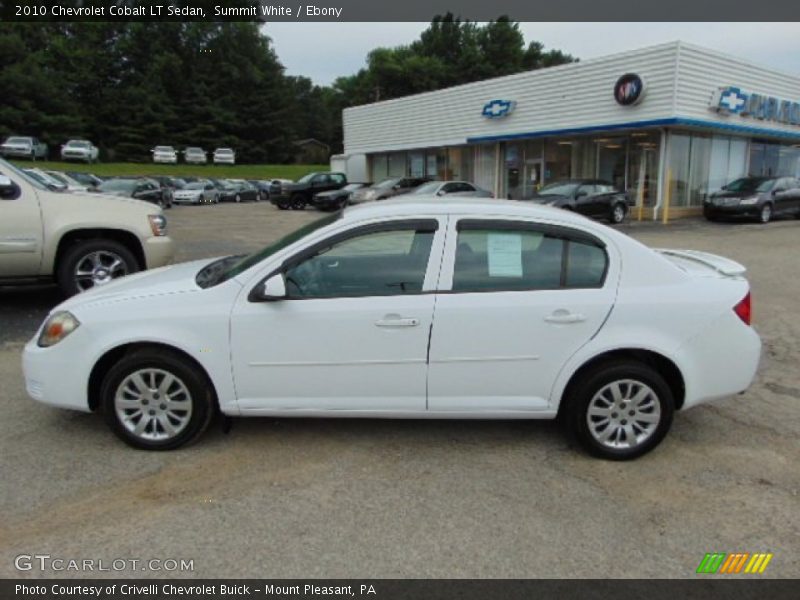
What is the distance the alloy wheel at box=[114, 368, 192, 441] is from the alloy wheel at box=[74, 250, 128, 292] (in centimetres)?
365

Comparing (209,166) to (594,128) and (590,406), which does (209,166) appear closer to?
(594,128)

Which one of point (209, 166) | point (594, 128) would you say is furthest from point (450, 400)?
point (209, 166)

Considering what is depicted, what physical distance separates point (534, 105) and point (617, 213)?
6.59 metres

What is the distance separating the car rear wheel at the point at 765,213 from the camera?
19.4 metres

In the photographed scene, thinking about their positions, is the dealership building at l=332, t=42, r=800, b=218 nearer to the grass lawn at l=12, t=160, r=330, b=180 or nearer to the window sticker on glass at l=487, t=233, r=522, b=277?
the window sticker on glass at l=487, t=233, r=522, b=277

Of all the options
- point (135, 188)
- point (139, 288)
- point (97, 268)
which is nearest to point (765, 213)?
point (97, 268)

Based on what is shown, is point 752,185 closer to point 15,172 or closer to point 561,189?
point 561,189

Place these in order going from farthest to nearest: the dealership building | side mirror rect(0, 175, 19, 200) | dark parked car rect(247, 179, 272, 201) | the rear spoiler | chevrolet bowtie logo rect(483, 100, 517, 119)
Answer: dark parked car rect(247, 179, 272, 201) < chevrolet bowtie logo rect(483, 100, 517, 119) < the dealership building < side mirror rect(0, 175, 19, 200) < the rear spoiler

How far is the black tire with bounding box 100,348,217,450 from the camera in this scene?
3693mm

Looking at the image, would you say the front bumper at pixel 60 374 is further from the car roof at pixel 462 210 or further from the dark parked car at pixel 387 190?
the dark parked car at pixel 387 190

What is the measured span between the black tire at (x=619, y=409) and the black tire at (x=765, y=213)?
18654mm

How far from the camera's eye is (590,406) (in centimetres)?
373

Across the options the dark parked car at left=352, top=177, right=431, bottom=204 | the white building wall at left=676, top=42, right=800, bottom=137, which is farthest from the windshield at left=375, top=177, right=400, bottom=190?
the white building wall at left=676, top=42, right=800, bottom=137

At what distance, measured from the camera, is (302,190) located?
27172 millimetres
